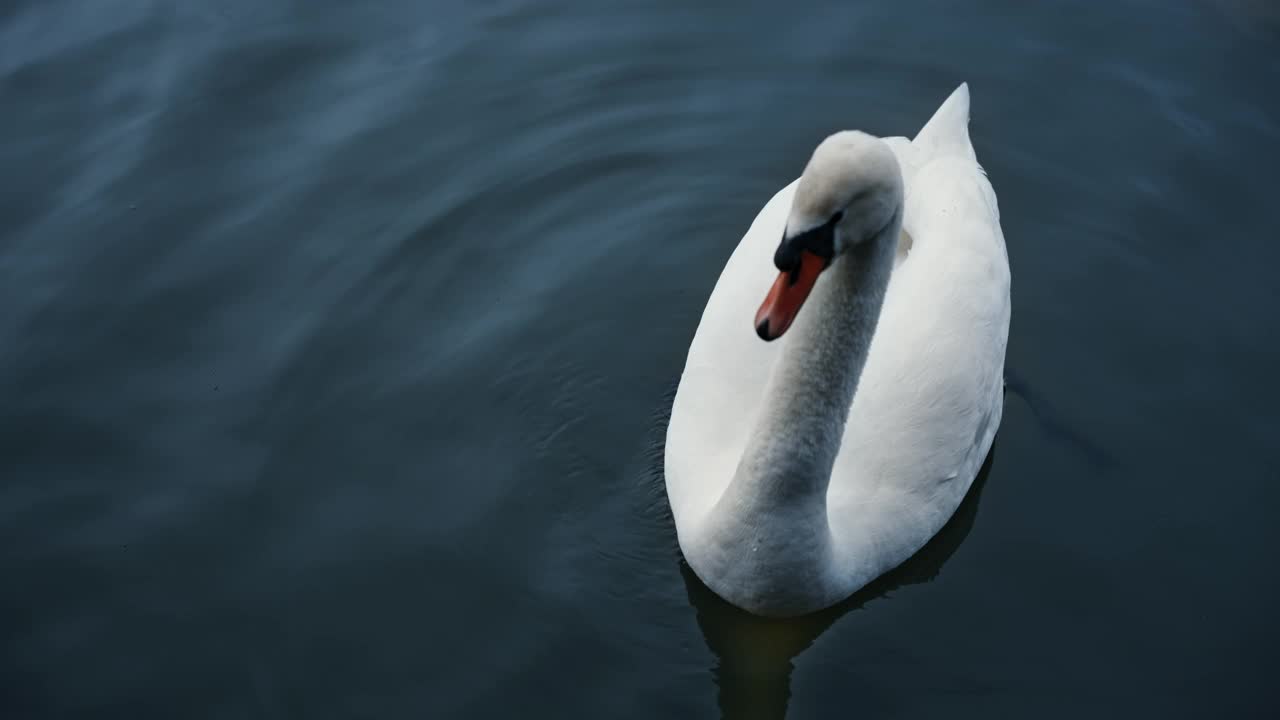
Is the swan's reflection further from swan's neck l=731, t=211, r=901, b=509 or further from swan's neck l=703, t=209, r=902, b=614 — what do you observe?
swan's neck l=731, t=211, r=901, b=509

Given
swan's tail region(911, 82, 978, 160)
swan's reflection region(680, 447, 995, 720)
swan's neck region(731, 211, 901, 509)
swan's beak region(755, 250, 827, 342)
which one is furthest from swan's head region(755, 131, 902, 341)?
swan's tail region(911, 82, 978, 160)

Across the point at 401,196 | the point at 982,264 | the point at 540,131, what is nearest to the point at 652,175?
the point at 540,131

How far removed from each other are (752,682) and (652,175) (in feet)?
12.9

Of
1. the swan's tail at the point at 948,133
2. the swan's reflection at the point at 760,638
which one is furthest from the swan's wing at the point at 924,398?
the swan's tail at the point at 948,133

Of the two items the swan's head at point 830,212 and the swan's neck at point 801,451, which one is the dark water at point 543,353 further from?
the swan's head at point 830,212

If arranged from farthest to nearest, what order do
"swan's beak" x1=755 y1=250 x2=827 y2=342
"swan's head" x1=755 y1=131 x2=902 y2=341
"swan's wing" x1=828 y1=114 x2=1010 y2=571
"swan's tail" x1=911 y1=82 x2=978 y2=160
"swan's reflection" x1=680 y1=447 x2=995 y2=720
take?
"swan's tail" x1=911 y1=82 x2=978 y2=160 → "swan's wing" x1=828 y1=114 x2=1010 y2=571 → "swan's reflection" x1=680 y1=447 x2=995 y2=720 → "swan's beak" x1=755 y1=250 x2=827 y2=342 → "swan's head" x1=755 y1=131 x2=902 y2=341

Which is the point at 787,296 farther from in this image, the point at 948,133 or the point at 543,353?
the point at 948,133

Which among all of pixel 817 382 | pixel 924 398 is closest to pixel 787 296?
pixel 817 382

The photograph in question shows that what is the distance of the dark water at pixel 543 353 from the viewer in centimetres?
586

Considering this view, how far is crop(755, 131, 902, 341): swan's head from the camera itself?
181 inches

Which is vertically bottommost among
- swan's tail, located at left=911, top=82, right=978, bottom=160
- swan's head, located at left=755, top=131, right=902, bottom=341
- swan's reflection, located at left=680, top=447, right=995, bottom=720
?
swan's reflection, located at left=680, top=447, right=995, bottom=720

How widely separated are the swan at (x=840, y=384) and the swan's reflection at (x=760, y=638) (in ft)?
0.63

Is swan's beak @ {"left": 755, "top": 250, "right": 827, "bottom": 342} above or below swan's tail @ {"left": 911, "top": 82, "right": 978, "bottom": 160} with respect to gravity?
above

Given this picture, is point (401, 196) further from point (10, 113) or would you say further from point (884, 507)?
point (884, 507)
